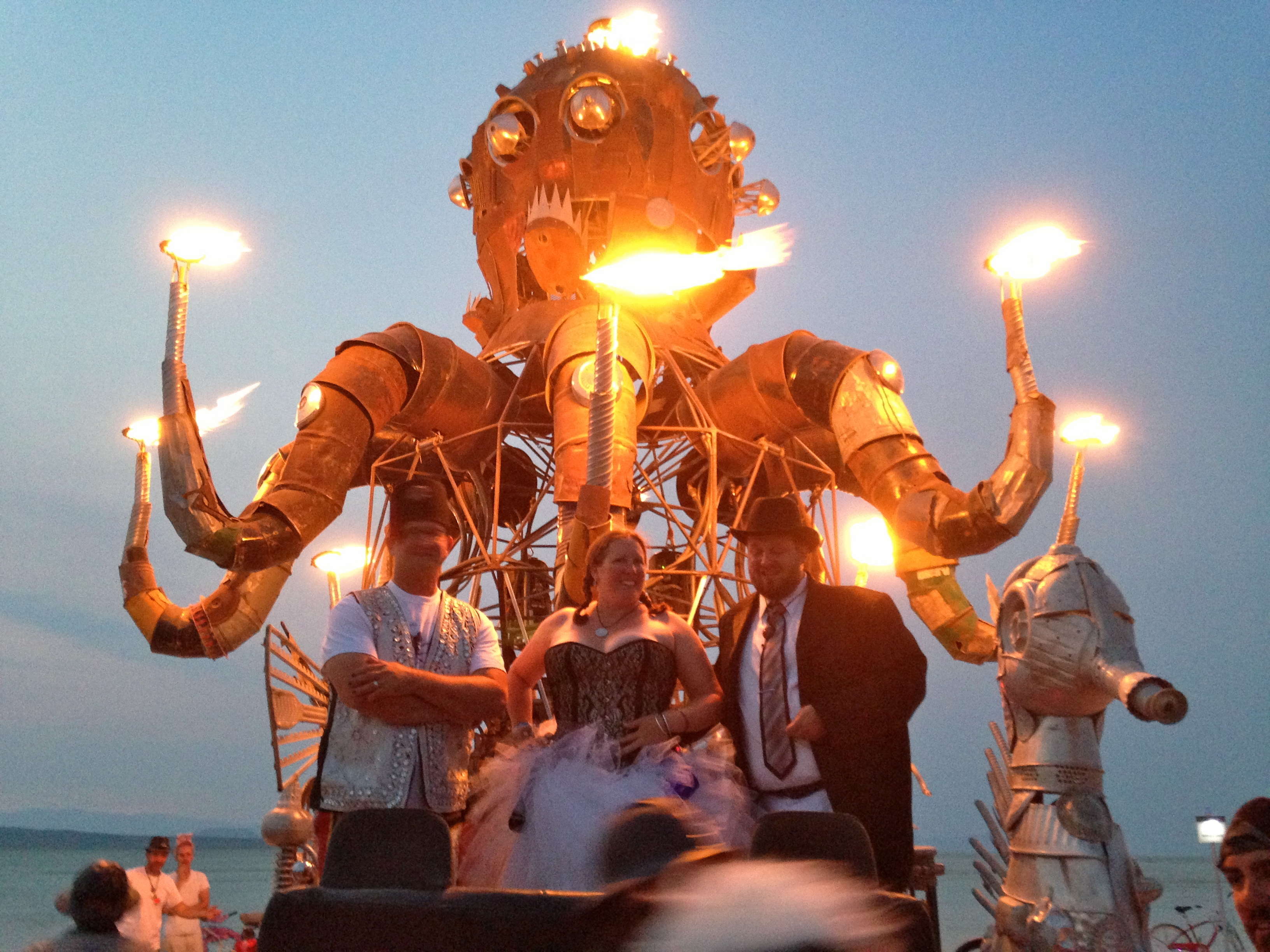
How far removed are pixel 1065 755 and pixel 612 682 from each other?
1643 mm

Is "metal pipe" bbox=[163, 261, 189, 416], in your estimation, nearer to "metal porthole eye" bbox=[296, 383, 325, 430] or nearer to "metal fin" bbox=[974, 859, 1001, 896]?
"metal porthole eye" bbox=[296, 383, 325, 430]

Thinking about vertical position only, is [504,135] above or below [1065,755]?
above

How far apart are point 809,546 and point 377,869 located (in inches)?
83.8

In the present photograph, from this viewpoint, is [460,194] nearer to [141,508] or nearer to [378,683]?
[141,508]

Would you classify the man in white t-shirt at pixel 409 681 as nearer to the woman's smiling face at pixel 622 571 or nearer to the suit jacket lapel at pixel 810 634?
the woman's smiling face at pixel 622 571

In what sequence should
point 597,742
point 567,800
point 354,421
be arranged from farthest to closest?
point 354,421, point 597,742, point 567,800

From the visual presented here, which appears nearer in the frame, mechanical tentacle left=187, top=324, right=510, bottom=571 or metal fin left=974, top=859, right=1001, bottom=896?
metal fin left=974, top=859, right=1001, bottom=896

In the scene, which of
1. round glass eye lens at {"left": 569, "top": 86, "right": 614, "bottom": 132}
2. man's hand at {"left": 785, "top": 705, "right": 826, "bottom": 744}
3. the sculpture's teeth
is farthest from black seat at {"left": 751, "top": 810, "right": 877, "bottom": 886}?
round glass eye lens at {"left": 569, "top": 86, "right": 614, "bottom": 132}

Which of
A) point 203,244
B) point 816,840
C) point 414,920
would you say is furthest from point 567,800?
Answer: point 203,244

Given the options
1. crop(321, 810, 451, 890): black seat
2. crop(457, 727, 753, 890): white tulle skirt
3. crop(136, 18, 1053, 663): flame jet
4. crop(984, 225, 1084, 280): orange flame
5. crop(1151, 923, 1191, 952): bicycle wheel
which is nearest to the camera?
crop(321, 810, 451, 890): black seat

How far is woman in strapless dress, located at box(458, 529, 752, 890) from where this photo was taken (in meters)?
3.35

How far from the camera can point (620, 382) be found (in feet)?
27.3

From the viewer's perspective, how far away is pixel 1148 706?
327 centimetres

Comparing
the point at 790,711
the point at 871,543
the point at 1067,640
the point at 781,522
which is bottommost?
the point at 790,711
